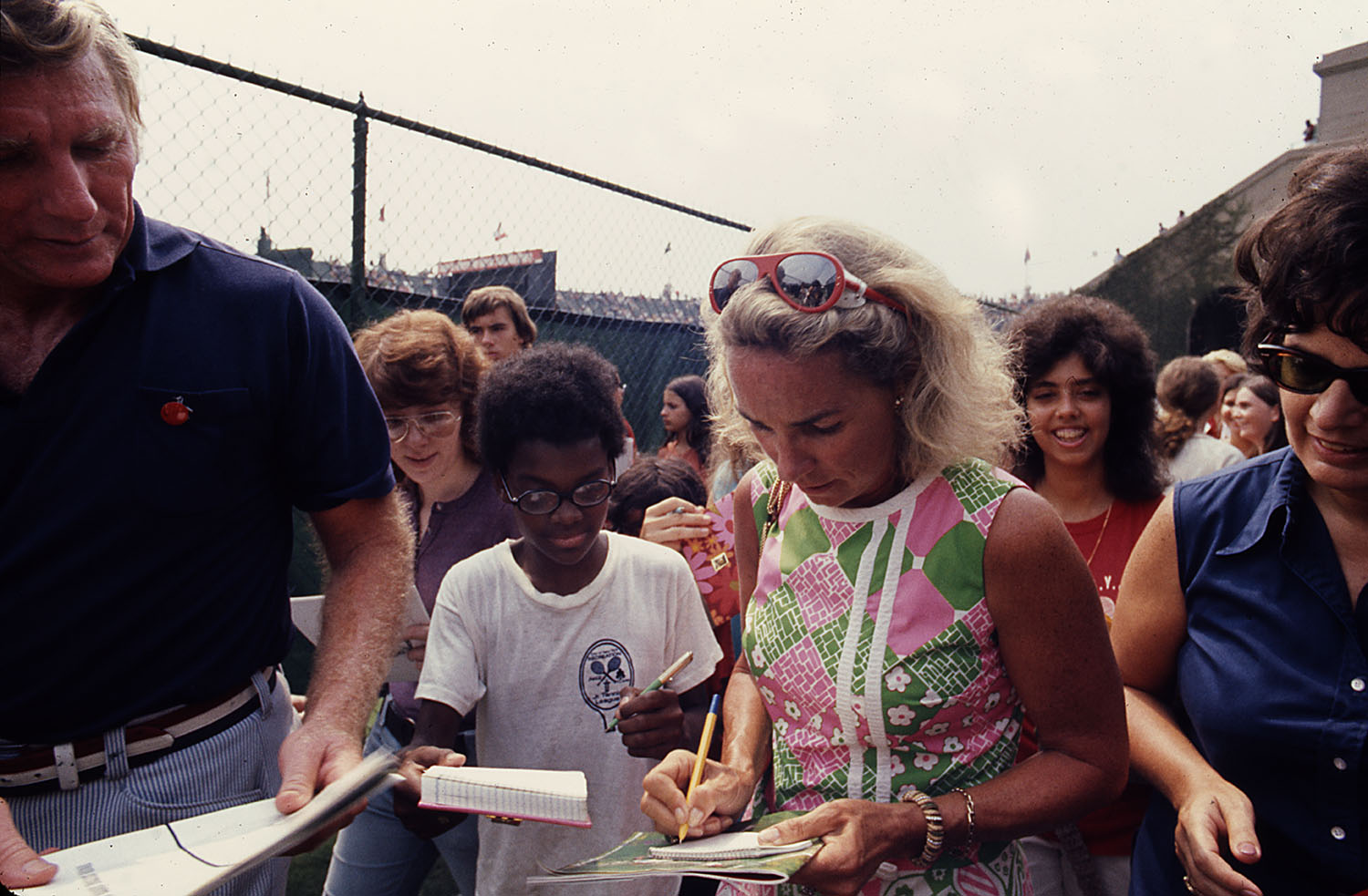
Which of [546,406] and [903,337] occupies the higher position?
[903,337]

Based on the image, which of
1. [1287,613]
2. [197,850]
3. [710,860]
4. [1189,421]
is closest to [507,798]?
[710,860]

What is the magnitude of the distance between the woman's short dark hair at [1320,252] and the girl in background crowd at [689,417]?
3683mm

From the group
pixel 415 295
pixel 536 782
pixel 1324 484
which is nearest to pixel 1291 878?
pixel 1324 484

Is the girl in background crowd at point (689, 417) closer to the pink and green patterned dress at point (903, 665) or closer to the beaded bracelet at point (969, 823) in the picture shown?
the pink and green patterned dress at point (903, 665)

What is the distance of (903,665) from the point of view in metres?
1.52

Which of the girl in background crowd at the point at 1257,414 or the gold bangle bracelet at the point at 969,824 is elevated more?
the girl in background crowd at the point at 1257,414

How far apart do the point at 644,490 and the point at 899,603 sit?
68.2 inches

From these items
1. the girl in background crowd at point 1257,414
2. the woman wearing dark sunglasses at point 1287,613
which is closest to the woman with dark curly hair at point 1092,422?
the woman wearing dark sunglasses at point 1287,613

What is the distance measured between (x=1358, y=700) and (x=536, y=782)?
4.25 feet

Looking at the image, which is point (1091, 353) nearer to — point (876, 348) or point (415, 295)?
point (876, 348)

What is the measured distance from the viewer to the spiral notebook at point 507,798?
1463 mm

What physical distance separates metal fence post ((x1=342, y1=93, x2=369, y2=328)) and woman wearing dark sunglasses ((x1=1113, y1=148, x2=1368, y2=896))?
3.18 metres

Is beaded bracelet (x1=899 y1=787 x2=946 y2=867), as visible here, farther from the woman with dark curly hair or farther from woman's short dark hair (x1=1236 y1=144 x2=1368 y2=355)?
the woman with dark curly hair

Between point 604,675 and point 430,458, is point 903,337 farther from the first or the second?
point 430,458
